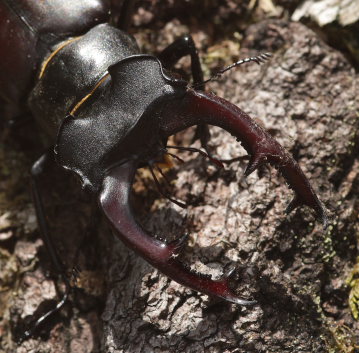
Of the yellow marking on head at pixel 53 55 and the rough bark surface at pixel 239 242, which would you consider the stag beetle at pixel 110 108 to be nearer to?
the yellow marking on head at pixel 53 55

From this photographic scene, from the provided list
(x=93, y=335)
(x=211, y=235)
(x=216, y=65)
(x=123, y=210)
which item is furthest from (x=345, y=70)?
(x=93, y=335)

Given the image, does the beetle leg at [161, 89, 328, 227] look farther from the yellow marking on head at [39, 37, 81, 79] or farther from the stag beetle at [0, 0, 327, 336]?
the yellow marking on head at [39, 37, 81, 79]

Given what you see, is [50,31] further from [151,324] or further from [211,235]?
[151,324]

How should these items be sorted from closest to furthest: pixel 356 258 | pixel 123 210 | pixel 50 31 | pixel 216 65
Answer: pixel 123 210 → pixel 356 258 → pixel 50 31 → pixel 216 65

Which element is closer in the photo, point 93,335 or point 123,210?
point 123,210

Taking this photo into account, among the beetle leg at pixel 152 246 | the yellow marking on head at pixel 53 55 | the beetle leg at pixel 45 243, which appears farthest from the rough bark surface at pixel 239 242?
the yellow marking on head at pixel 53 55

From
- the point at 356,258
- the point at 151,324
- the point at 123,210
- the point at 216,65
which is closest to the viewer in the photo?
the point at 123,210
